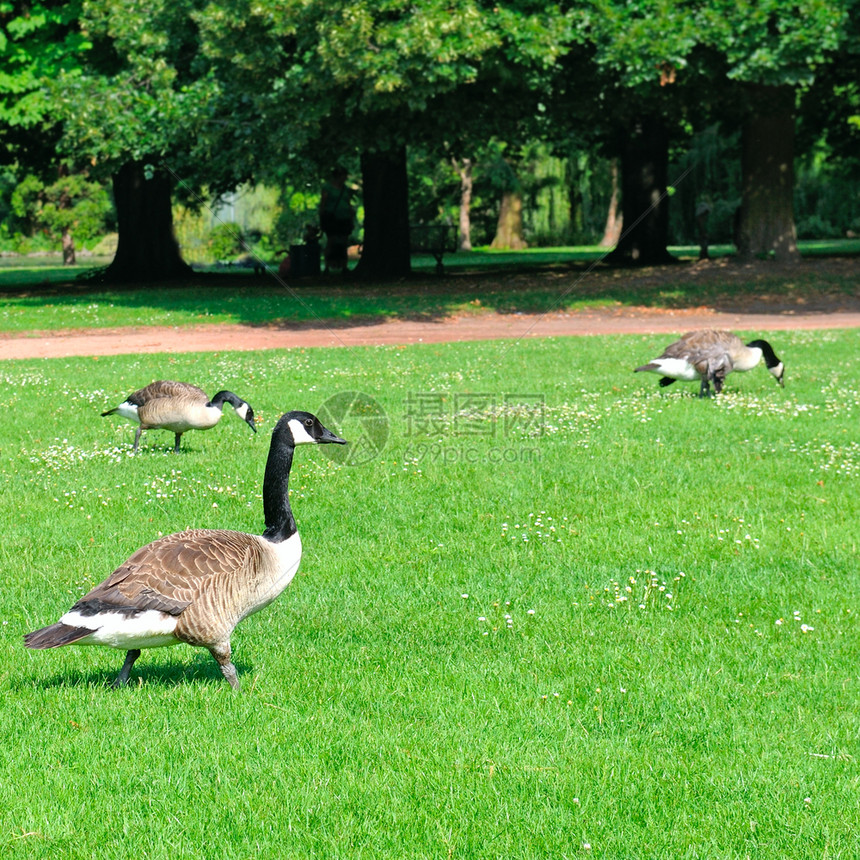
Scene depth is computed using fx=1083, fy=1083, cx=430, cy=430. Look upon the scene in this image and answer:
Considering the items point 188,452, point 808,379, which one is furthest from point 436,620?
point 808,379

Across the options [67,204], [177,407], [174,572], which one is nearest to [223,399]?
[177,407]

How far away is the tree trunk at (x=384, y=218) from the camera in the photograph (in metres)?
35.1

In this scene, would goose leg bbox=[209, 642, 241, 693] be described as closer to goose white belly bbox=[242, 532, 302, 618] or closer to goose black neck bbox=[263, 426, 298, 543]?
goose white belly bbox=[242, 532, 302, 618]

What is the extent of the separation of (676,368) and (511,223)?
194 ft

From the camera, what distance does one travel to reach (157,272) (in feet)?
125

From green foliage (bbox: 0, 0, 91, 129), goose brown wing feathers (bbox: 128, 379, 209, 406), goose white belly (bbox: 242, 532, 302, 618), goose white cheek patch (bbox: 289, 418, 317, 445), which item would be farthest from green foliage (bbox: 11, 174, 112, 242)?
goose white belly (bbox: 242, 532, 302, 618)

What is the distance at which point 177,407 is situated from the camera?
37.9 ft

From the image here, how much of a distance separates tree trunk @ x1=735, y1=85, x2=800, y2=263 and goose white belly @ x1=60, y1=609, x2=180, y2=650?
2937 centimetres

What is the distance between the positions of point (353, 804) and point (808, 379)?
14.1 meters

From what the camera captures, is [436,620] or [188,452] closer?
[436,620]

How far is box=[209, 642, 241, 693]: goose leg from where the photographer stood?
233 inches

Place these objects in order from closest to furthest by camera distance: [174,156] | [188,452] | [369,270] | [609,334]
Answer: [188,452]
[609,334]
[174,156]
[369,270]

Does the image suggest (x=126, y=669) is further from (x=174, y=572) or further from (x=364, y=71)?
(x=364, y=71)

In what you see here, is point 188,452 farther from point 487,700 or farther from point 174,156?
point 174,156
